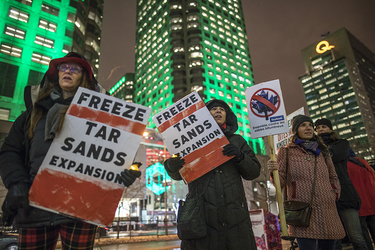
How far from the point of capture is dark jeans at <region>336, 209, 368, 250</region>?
3234mm

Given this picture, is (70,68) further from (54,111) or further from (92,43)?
(92,43)

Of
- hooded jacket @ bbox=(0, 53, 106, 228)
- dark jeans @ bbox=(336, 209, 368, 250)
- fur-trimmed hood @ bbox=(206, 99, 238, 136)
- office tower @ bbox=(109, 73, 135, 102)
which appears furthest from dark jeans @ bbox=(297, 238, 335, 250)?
office tower @ bbox=(109, 73, 135, 102)

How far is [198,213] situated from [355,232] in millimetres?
2573

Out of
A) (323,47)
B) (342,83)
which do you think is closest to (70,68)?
(342,83)

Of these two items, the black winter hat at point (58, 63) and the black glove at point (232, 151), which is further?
the black glove at point (232, 151)

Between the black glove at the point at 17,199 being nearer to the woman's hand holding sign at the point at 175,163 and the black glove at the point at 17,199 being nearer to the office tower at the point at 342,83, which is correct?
the woman's hand holding sign at the point at 175,163

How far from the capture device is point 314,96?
141500mm

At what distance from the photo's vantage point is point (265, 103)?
3936 mm

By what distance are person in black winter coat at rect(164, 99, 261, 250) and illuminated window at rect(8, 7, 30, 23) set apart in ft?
114

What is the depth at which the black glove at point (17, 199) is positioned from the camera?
5.31 ft

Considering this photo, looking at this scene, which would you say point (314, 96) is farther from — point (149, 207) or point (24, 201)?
point (24, 201)

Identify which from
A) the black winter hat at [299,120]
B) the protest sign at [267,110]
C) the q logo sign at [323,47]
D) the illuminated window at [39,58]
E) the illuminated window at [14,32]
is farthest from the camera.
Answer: the q logo sign at [323,47]

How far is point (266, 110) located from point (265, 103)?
14 centimetres

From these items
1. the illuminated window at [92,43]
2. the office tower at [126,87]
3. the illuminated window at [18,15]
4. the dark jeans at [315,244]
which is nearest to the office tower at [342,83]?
the office tower at [126,87]
